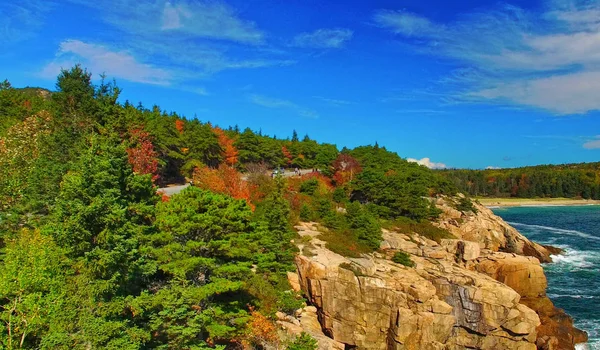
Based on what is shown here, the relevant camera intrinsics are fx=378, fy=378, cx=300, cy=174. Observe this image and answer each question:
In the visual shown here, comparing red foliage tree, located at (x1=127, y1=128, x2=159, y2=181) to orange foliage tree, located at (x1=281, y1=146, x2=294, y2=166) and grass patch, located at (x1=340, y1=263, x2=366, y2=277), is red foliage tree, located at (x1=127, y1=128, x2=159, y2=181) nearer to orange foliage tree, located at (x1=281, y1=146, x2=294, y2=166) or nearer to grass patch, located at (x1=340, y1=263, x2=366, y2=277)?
grass patch, located at (x1=340, y1=263, x2=366, y2=277)

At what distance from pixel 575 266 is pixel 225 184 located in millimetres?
53029

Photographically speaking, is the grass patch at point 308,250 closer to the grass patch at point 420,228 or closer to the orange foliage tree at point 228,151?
the grass patch at point 420,228

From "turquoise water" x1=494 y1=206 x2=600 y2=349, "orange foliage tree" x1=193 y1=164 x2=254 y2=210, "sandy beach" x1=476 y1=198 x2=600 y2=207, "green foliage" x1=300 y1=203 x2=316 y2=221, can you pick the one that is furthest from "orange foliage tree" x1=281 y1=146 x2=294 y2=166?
"sandy beach" x1=476 y1=198 x2=600 y2=207

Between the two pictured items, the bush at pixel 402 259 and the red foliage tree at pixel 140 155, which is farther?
the bush at pixel 402 259

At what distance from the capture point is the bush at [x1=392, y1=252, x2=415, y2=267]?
3819 cm

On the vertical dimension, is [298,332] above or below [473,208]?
below

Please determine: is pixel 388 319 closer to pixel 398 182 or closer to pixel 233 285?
pixel 233 285

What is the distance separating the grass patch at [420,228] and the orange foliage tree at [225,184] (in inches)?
785

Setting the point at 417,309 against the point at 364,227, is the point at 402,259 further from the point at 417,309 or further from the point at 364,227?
the point at 364,227

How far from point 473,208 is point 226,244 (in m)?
52.6

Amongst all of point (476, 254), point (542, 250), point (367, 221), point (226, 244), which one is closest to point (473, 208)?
point (542, 250)

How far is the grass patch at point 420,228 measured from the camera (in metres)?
49.7

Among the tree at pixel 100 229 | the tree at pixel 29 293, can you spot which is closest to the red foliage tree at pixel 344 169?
the tree at pixel 100 229

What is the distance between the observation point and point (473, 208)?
62375 mm
